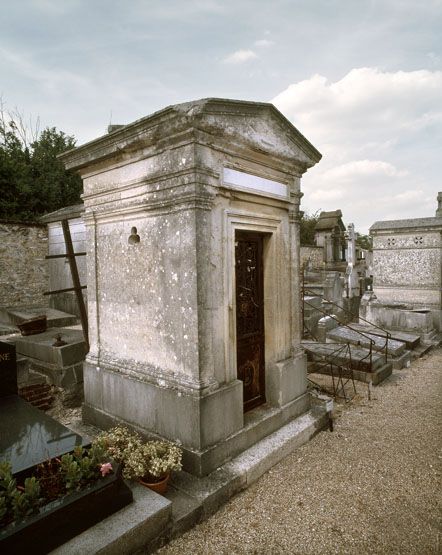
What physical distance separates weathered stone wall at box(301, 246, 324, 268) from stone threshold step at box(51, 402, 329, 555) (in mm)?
17998

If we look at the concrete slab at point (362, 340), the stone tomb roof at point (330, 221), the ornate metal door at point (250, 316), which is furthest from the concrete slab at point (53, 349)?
the stone tomb roof at point (330, 221)

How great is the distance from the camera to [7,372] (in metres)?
4.49

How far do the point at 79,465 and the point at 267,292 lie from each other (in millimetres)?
2843

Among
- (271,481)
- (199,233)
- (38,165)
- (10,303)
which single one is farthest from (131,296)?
(38,165)

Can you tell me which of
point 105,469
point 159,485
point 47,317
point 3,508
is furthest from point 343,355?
point 47,317

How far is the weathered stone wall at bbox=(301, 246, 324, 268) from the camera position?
21.5m

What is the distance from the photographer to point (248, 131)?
3836 mm

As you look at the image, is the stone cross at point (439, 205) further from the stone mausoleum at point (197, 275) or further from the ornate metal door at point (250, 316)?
the ornate metal door at point (250, 316)

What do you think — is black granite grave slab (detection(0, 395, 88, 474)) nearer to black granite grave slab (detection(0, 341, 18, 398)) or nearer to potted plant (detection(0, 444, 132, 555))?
potted plant (detection(0, 444, 132, 555))

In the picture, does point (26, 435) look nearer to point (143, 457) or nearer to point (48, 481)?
point (48, 481)

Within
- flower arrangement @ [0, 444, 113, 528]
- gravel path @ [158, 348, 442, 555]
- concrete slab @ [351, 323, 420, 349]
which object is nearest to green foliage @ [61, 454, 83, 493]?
flower arrangement @ [0, 444, 113, 528]

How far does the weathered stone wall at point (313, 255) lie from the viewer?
21.5 meters

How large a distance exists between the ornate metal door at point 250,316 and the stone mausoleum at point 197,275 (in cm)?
2

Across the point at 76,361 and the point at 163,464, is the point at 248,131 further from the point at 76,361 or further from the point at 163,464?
the point at 76,361
